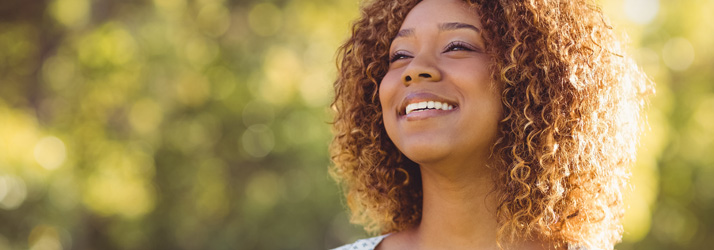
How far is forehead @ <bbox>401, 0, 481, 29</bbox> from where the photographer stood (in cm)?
218

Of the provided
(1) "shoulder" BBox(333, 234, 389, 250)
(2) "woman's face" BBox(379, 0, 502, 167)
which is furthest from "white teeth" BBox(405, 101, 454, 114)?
(1) "shoulder" BBox(333, 234, 389, 250)

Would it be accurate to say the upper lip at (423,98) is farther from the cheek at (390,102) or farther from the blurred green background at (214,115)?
the blurred green background at (214,115)

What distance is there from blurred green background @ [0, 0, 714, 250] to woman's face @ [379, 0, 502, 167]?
191 inches

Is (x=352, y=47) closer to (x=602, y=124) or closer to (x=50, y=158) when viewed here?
(x=602, y=124)

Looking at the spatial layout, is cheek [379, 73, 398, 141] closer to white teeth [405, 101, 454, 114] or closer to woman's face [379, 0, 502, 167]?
woman's face [379, 0, 502, 167]

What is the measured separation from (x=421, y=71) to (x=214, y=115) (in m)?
5.64

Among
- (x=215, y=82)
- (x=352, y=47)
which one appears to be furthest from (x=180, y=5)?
(x=352, y=47)

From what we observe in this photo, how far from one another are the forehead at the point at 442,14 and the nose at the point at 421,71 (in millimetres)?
134

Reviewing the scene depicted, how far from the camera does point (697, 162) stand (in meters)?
7.73

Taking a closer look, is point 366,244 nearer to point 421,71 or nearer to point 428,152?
point 428,152

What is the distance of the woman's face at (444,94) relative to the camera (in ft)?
6.73

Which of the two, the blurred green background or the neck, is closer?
the neck

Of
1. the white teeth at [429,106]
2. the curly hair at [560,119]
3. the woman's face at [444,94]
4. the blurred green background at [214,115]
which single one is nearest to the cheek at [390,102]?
the woman's face at [444,94]

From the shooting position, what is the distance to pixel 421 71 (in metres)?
2.09
